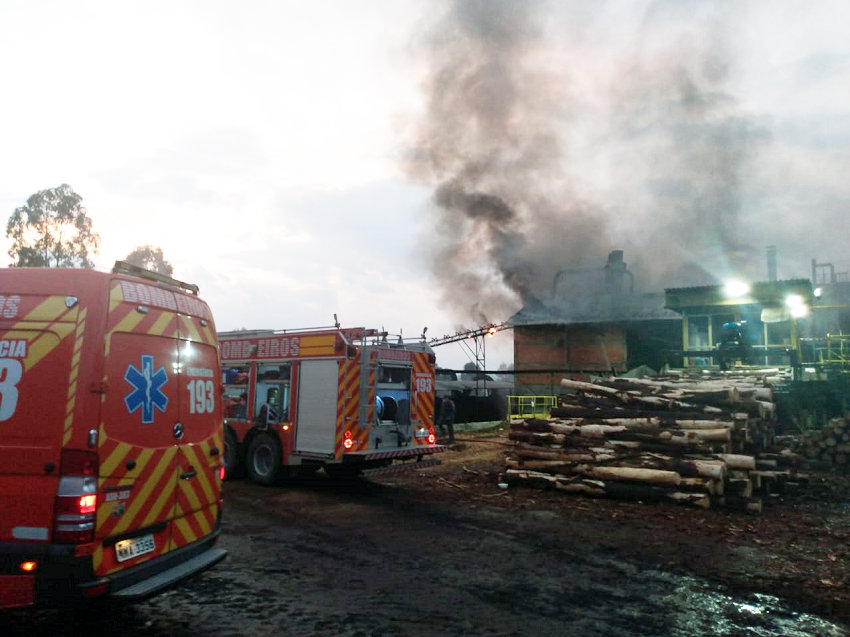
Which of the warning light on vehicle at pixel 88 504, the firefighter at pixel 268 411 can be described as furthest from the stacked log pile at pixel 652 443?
the warning light on vehicle at pixel 88 504

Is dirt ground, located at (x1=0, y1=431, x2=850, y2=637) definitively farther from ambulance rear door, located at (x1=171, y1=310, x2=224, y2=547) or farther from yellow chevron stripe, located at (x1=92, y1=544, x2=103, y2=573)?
ambulance rear door, located at (x1=171, y1=310, x2=224, y2=547)

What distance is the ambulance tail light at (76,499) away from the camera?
376cm

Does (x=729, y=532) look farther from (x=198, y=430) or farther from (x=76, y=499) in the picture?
(x=76, y=499)

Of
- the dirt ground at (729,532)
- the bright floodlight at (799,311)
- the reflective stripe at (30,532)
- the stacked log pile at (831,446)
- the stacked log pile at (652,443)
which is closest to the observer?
the reflective stripe at (30,532)

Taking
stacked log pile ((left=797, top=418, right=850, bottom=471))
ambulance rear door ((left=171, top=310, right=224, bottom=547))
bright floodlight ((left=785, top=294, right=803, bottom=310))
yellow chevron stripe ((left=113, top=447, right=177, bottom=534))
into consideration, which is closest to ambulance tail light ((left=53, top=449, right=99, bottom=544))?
yellow chevron stripe ((left=113, top=447, right=177, bottom=534))

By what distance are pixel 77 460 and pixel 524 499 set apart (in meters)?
7.90

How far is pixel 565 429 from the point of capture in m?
11.4

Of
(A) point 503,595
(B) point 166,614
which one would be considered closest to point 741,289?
(A) point 503,595

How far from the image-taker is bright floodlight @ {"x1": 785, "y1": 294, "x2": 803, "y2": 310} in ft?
68.6

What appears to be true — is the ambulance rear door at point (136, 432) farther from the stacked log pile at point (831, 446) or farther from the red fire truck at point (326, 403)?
→ the stacked log pile at point (831, 446)

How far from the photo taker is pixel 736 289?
22734 mm

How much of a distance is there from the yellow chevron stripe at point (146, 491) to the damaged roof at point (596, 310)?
27.0 m

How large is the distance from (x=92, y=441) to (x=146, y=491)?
2.14ft

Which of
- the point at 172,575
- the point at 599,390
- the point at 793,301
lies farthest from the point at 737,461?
the point at 793,301
